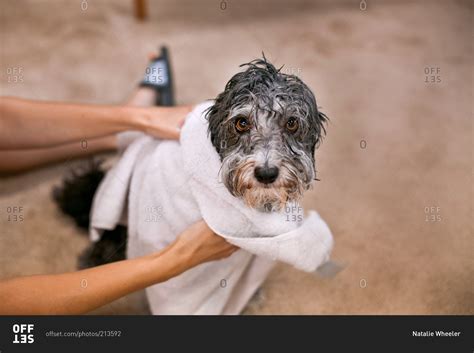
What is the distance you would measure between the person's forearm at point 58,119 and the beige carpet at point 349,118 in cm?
29

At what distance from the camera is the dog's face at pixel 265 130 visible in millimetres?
1048

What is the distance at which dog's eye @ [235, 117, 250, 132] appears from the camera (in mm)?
1055

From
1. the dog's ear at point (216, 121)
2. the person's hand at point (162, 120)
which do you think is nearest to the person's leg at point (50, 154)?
the person's hand at point (162, 120)

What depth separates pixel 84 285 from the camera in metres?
1.23

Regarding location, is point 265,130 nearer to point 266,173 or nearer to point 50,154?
point 266,173

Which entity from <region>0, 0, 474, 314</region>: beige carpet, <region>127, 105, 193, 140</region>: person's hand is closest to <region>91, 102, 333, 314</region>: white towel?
<region>127, 105, 193, 140</region>: person's hand

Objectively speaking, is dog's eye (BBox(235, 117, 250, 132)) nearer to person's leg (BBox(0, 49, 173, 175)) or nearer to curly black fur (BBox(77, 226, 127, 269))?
curly black fur (BBox(77, 226, 127, 269))

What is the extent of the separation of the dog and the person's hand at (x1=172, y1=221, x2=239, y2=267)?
0.46ft

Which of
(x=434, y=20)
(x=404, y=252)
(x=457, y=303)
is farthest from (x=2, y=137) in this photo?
(x=434, y=20)

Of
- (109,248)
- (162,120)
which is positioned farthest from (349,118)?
(109,248)

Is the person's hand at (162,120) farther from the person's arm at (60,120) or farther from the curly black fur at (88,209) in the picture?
the curly black fur at (88,209)
